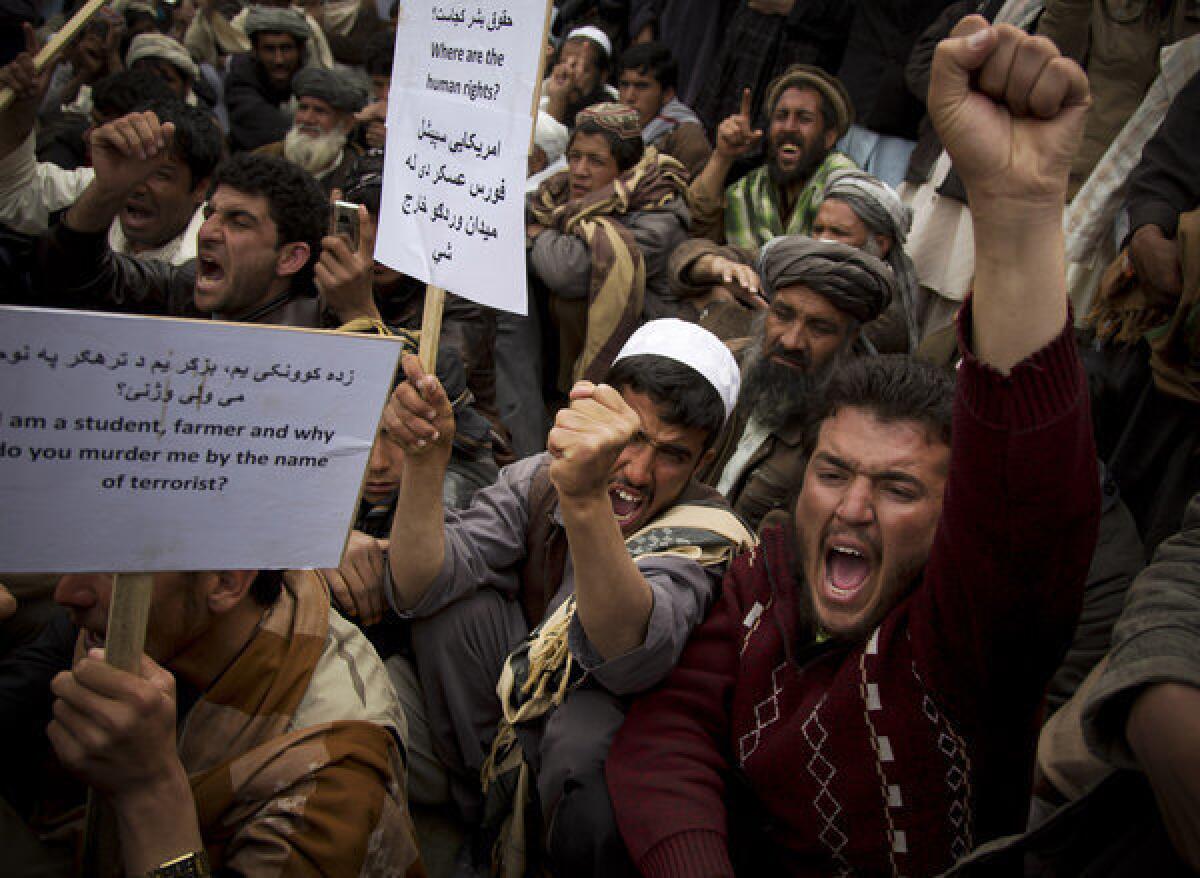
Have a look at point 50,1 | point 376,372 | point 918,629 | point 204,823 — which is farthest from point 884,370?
point 50,1

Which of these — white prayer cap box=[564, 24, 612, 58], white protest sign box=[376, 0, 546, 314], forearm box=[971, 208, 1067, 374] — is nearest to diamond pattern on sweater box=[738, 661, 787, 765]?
forearm box=[971, 208, 1067, 374]

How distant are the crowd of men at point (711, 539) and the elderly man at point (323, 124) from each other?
124 centimetres

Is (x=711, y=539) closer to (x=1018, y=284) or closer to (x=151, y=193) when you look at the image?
(x=1018, y=284)

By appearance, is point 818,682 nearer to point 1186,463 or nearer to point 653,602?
point 653,602

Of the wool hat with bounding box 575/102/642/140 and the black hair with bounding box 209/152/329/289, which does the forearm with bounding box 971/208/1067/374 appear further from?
the wool hat with bounding box 575/102/642/140

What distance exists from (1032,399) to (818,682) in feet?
2.50

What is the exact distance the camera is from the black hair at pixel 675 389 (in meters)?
2.56

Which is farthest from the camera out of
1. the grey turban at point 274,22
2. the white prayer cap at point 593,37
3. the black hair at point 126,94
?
the grey turban at point 274,22

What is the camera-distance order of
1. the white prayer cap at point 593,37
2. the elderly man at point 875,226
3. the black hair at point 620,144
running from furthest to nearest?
1. the white prayer cap at point 593,37
2. the black hair at point 620,144
3. the elderly man at point 875,226

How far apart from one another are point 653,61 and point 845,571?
17.7ft

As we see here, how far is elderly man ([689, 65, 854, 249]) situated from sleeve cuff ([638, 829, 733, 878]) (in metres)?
3.69

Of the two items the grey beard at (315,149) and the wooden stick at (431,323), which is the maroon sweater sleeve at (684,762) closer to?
the wooden stick at (431,323)

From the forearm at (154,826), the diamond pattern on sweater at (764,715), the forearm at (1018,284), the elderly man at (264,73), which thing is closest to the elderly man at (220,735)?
the forearm at (154,826)

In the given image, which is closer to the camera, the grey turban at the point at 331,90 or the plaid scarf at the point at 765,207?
the plaid scarf at the point at 765,207
